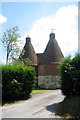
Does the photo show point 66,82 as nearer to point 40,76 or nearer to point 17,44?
point 17,44

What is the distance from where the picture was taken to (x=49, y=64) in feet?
101

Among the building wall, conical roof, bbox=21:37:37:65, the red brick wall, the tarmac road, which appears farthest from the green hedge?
conical roof, bbox=21:37:37:65

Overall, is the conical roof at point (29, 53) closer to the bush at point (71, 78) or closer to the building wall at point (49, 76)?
the building wall at point (49, 76)

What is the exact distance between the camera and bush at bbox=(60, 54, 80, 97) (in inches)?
376

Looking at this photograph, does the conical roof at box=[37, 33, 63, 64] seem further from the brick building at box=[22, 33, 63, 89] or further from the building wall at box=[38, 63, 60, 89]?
the building wall at box=[38, 63, 60, 89]

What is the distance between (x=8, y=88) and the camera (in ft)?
48.0

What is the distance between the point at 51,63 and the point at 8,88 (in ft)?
56.1

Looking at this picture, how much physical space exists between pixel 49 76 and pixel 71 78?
789 inches

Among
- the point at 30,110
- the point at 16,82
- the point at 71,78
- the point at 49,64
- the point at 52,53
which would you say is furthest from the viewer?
the point at 52,53

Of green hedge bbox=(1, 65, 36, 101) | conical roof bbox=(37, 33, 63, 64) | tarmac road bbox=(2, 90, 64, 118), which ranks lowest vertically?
tarmac road bbox=(2, 90, 64, 118)

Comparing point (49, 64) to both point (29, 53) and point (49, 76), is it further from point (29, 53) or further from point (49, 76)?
point (29, 53)

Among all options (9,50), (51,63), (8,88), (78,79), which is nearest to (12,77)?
(8,88)

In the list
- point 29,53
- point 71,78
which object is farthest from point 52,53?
point 71,78

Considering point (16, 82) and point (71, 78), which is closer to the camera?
point (71, 78)
